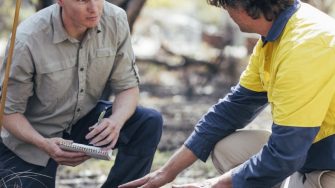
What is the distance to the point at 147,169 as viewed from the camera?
11.7 feet

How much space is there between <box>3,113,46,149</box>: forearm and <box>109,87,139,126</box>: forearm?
0.38 metres

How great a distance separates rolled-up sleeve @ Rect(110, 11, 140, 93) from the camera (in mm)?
3494

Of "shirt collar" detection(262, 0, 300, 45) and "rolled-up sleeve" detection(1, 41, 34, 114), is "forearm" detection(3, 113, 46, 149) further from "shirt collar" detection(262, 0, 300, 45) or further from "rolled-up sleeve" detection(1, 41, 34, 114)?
"shirt collar" detection(262, 0, 300, 45)

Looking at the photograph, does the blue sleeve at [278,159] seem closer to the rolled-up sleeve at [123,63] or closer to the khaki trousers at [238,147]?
the khaki trousers at [238,147]

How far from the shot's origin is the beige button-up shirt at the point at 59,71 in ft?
10.7

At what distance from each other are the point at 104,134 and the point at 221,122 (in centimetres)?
56

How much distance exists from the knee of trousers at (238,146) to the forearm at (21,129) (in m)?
0.85

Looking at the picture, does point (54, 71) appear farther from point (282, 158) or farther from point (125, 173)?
point (282, 158)

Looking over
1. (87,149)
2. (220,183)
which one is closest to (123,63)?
(87,149)

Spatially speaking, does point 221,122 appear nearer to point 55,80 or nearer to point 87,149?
point 87,149

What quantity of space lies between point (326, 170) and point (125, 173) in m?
1.12

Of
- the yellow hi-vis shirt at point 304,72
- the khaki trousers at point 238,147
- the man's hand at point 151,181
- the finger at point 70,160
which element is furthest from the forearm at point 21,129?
the yellow hi-vis shirt at point 304,72

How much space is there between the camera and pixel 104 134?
3314 millimetres

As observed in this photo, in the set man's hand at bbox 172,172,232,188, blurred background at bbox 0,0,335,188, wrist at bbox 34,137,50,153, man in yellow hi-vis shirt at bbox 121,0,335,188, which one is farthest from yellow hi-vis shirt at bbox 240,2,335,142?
blurred background at bbox 0,0,335,188
